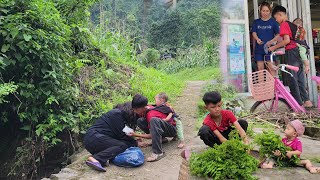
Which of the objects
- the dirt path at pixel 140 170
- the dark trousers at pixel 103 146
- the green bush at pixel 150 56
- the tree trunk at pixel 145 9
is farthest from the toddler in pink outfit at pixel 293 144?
the tree trunk at pixel 145 9

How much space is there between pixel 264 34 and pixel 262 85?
1.44 m

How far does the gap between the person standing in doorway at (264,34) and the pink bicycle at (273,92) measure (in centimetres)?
81

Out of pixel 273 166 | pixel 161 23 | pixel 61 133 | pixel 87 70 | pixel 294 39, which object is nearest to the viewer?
pixel 273 166

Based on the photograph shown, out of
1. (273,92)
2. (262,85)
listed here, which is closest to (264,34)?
(262,85)

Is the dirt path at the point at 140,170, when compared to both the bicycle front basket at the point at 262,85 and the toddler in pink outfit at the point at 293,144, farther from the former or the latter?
the bicycle front basket at the point at 262,85

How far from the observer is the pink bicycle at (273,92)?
5719 millimetres

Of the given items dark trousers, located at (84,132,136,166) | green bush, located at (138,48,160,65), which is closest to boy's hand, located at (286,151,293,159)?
dark trousers, located at (84,132,136,166)

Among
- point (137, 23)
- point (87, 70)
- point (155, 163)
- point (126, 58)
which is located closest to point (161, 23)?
point (137, 23)

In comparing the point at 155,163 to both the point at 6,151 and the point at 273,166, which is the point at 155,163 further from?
the point at 6,151

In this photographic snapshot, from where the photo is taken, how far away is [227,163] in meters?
2.84

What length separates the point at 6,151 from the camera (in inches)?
234

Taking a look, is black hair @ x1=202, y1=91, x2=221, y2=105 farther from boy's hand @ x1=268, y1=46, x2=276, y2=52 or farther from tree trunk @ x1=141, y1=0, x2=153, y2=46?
tree trunk @ x1=141, y1=0, x2=153, y2=46

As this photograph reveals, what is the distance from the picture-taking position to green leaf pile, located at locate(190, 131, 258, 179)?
2.79 metres

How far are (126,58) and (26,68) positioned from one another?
5196mm
